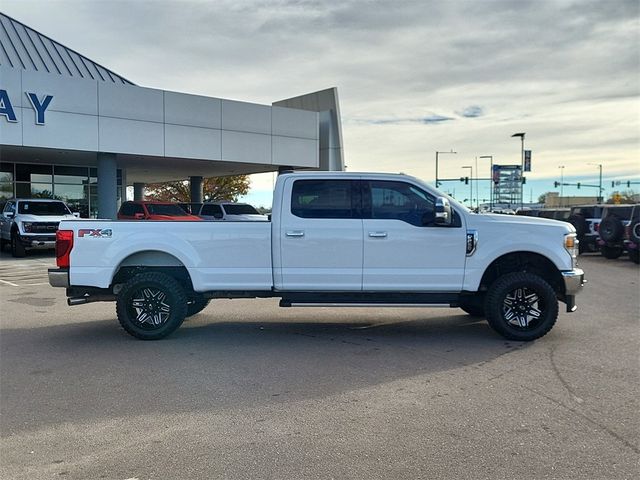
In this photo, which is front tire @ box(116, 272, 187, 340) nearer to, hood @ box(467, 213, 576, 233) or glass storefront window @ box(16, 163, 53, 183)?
hood @ box(467, 213, 576, 233)

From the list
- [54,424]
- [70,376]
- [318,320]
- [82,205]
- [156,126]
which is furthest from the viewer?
[82,205]

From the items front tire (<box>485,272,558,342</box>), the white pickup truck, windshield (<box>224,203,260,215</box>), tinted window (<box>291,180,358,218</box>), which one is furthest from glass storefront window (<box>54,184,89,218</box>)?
front tire (<box>485,272,558,342</box>)

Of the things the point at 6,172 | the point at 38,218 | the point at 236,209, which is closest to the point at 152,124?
the point at 236,209

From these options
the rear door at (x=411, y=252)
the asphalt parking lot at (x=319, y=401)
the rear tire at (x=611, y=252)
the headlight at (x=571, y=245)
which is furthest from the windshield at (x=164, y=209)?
the headlight at (x=571, y=245)

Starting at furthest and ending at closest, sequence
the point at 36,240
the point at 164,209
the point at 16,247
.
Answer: the point at 164,209, the point at 16,247, the point at 36,240

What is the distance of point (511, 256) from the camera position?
292 inches

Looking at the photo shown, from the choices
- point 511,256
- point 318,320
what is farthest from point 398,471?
point 318,320

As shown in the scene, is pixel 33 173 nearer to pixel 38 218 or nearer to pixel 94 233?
pixel 38 218

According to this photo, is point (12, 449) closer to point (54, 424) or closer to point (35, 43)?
point (54, 424)

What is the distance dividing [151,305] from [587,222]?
62.3ft

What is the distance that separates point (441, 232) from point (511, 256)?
40.7 inches

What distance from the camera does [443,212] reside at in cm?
695

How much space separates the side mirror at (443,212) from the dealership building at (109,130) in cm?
1857

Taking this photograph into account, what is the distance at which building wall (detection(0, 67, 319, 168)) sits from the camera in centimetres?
2081
